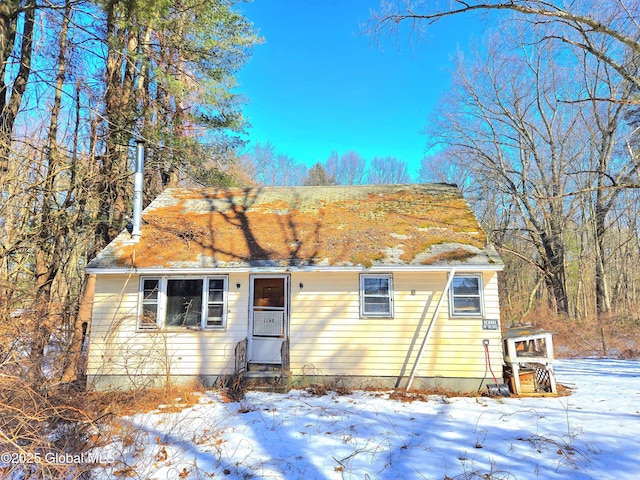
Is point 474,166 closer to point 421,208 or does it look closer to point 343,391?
point 421,208

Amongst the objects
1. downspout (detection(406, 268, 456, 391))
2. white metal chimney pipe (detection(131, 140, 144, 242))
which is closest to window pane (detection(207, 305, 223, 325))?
white metal chimney pipe (detection(131, 140, 144, 242))

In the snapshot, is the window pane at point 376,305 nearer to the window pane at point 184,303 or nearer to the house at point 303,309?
the house at point 303,309

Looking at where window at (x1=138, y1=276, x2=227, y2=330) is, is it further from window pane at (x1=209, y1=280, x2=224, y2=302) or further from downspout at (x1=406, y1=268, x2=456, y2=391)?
downspout at (x1=406, y1=268, x2=456, y2=391)

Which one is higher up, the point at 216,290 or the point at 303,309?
the point at 216,290

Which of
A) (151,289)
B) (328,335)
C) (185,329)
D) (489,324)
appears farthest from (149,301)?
(489,324)

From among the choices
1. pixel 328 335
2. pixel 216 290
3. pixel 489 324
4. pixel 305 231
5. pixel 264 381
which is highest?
pixel 305 231

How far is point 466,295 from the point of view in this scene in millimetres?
8609

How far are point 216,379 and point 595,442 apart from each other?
7018 mm

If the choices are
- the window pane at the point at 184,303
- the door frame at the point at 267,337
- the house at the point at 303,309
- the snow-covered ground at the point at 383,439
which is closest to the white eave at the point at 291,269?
the house at the point at 303,309

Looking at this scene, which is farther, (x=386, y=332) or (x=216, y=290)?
(x=216, y=290)

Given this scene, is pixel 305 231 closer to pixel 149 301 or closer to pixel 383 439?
pixel 149 301

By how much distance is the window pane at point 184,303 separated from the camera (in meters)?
8.93

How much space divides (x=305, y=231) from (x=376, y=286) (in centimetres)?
247

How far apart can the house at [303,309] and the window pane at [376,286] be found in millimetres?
23
